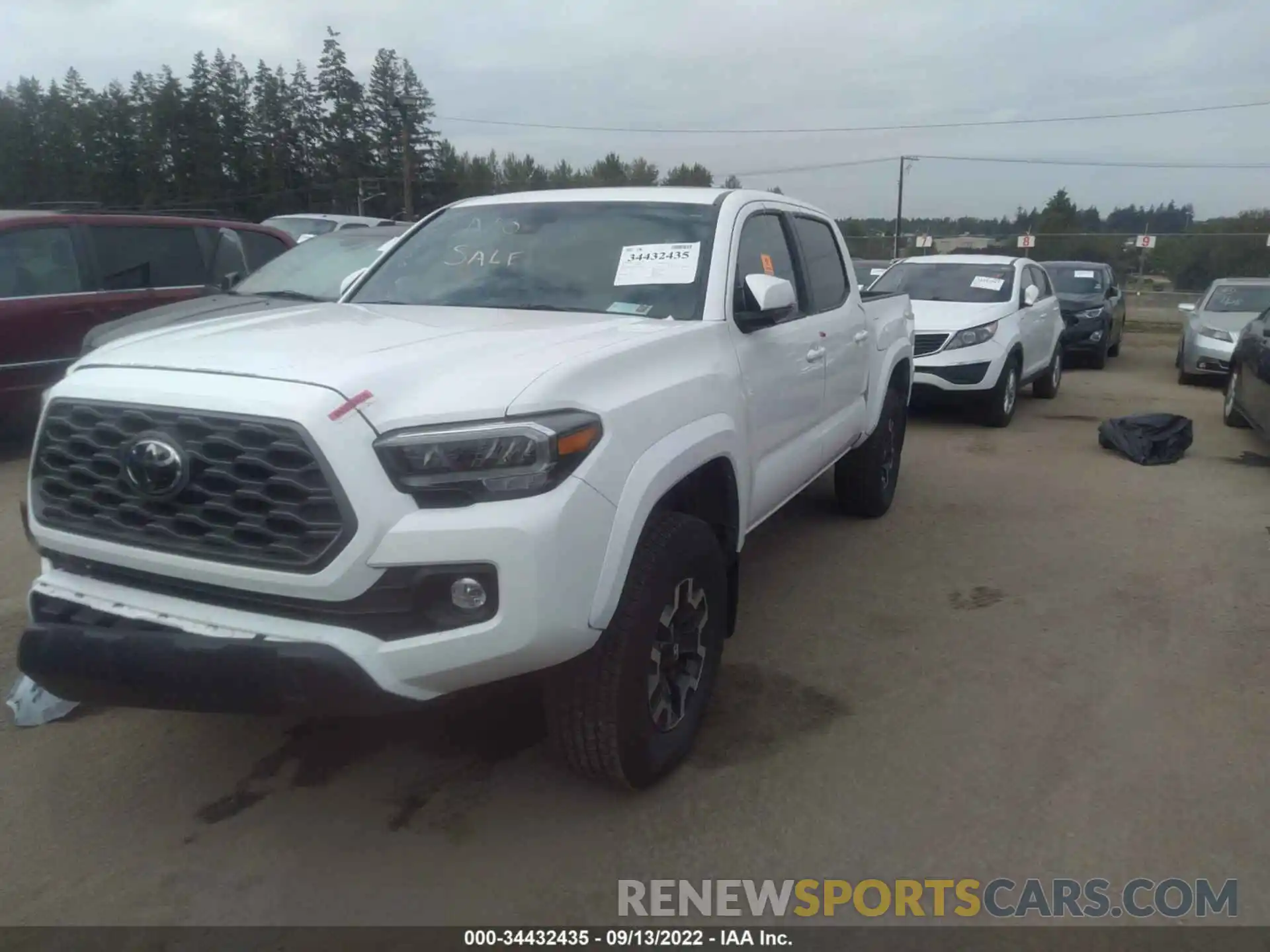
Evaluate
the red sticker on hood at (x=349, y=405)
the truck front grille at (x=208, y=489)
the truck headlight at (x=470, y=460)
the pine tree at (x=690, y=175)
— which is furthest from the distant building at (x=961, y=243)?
the truck front grille at (x=208, y=489)

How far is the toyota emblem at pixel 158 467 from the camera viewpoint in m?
A: 2.53

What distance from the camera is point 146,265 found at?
845cm

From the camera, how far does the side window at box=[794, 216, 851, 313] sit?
189 inches

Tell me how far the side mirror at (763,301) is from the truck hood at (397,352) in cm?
38

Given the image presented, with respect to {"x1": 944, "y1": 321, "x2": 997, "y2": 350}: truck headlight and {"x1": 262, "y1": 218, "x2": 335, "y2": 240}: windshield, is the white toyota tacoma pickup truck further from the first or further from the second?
{"x1": 262, "y1": 218, "x2": 335, "y2": 240}: windshield

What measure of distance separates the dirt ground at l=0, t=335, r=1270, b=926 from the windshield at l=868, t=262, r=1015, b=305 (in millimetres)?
5835

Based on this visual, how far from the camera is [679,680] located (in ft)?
10.8

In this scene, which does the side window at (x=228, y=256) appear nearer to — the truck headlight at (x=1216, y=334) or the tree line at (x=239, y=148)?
the truck headlight at (x=1216, y=334)

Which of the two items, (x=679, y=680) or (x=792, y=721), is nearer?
(x=679, y=680)

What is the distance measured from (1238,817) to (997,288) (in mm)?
8121

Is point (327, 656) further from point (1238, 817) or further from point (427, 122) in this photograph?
point (427, 122)

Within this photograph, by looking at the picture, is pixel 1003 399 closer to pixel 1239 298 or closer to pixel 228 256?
pixel 1239 298

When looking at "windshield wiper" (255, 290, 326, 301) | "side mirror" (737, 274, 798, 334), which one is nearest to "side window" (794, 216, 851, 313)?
"side mirror" (737, 274, 798, 334)

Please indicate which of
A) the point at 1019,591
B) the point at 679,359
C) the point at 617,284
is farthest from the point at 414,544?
the point at 1019,591
